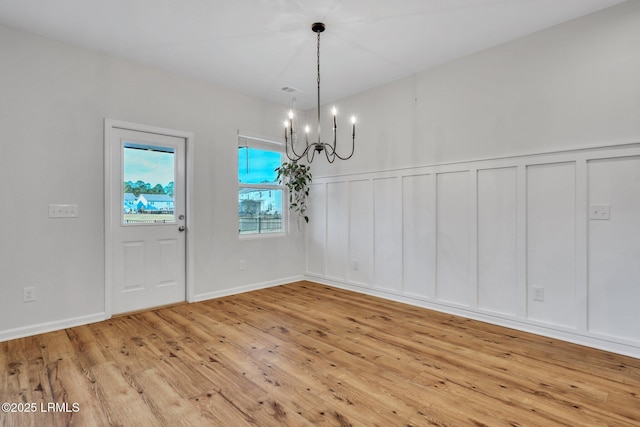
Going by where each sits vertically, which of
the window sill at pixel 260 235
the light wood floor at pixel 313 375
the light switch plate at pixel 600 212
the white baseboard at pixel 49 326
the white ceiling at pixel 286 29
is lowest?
the light wood floor at pixel 313 375

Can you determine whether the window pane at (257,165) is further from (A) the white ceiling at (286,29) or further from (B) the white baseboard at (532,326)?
(B) the white baseboard at (532,326)

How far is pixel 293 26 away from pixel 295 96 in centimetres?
173

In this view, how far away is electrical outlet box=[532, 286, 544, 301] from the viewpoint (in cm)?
297

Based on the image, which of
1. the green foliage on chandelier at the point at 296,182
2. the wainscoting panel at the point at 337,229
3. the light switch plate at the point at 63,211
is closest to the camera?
the light switch plate at the point at 63,211

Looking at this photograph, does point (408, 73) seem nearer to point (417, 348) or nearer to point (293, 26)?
point (293, 26)

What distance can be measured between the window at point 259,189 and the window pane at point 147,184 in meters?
0.94

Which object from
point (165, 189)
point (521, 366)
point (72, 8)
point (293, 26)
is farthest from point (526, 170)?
point (72, 8)

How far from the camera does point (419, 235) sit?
12.6 feet

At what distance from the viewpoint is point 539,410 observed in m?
1.82

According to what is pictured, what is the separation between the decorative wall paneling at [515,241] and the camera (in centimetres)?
261

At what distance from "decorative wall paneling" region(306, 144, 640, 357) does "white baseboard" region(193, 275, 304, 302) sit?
3.37ft

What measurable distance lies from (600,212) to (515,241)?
0.67 metres

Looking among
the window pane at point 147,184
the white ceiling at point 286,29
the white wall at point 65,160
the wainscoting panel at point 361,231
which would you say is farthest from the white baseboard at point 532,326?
the window pane at point 147,184

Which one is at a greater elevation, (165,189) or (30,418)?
(165,189)
